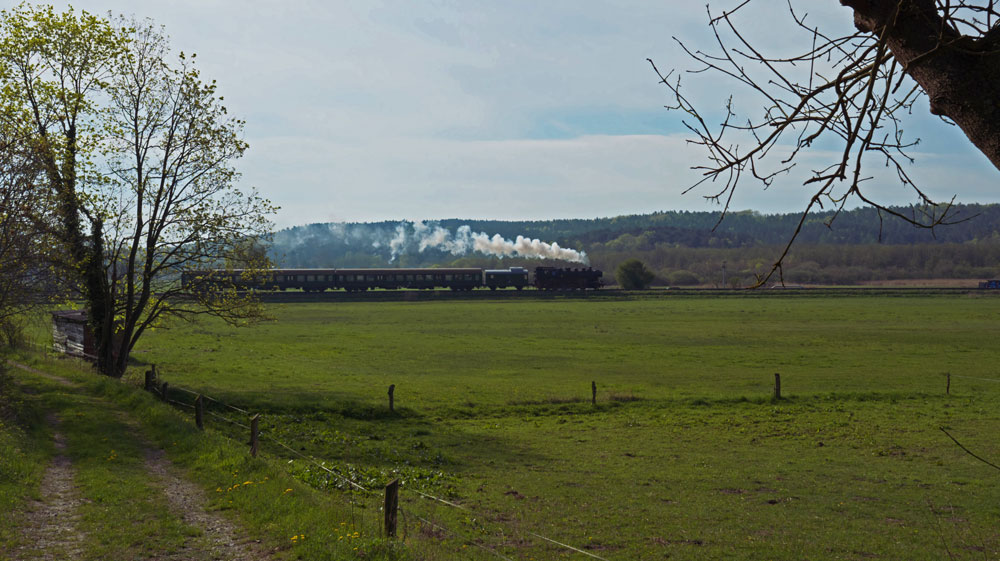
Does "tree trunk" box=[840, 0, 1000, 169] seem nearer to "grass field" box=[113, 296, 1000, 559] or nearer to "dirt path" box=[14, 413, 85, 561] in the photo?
"grass field" box=[113, 296, 1000, 559]

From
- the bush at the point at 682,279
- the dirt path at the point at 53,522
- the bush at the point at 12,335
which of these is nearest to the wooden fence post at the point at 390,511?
the dirt path at the point at 53,522

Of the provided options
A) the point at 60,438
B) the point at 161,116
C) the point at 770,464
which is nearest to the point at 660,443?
the point at 770,464

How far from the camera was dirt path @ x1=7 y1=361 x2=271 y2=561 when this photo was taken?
10.4 meters

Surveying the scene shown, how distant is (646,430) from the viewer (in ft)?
87.3

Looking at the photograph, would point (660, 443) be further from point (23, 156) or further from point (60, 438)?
point (23, 156)

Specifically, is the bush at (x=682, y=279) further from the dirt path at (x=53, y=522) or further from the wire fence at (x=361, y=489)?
the dirt path at (x=53, y=522)

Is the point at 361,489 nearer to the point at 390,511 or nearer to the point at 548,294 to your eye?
the point at 390,511

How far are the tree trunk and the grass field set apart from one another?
942cm

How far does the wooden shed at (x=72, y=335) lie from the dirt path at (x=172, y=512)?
25640 mm

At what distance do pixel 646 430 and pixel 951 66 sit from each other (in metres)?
24.0

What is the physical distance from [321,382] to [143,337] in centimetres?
2909

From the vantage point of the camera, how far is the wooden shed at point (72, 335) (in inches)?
1529

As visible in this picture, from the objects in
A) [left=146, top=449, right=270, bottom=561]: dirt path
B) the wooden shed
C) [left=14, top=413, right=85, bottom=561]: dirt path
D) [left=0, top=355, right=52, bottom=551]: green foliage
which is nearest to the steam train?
the wooden shed

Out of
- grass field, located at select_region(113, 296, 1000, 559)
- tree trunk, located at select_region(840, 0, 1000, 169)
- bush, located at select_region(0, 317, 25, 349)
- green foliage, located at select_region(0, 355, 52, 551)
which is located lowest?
grass field, located at select_region(113, 296, 1000, 559)
